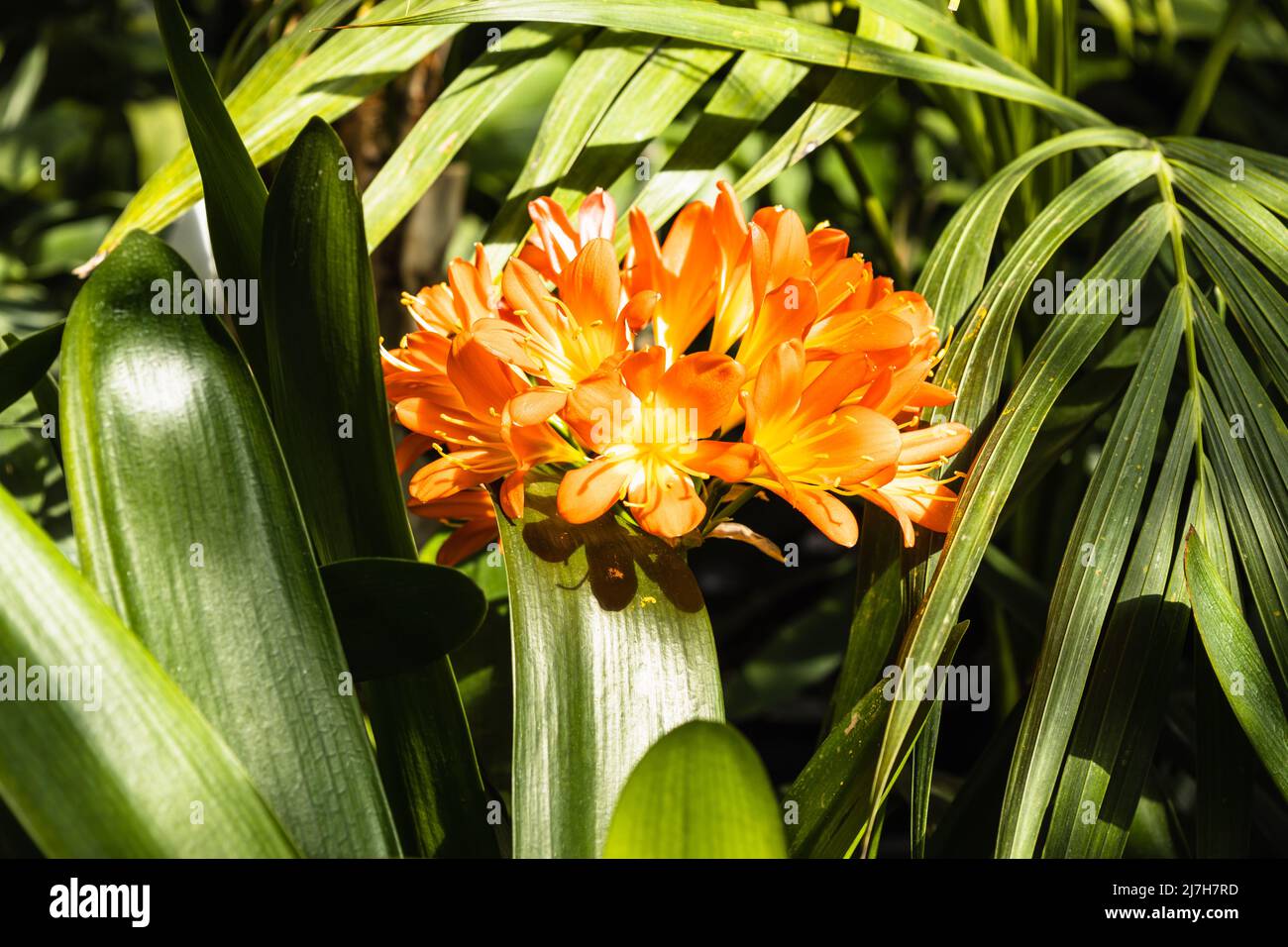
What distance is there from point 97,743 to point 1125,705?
0.41m

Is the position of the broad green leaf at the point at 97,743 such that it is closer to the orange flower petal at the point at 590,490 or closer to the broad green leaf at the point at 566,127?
the orange flower petal at the point at 590,490

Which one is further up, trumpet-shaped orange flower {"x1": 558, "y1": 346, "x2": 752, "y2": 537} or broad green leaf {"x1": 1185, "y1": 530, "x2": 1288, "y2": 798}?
trumpet-shaped orange flower {"x1": 558, "y1": 346, "x2": 752, "y2": 537}

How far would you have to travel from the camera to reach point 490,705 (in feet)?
1.92

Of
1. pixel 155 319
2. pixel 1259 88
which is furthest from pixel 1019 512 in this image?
pixel 1259 88

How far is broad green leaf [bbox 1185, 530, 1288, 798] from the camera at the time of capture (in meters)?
0.40

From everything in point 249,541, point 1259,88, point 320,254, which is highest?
point 1259,88

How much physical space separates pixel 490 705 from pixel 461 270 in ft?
0.89

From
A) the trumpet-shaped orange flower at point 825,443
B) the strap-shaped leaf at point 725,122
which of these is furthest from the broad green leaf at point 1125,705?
the strap-shaped leaf at point 725,122

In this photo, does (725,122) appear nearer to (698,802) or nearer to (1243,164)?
(1243,164)

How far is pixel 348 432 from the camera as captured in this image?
41cm

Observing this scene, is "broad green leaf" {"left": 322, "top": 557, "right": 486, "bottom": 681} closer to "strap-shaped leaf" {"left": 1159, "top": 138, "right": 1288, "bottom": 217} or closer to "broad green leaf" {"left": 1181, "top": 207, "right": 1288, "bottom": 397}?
"broad green leaf" {"left": 1181, "top": 207, "right": 1288, "bottom": 397}
